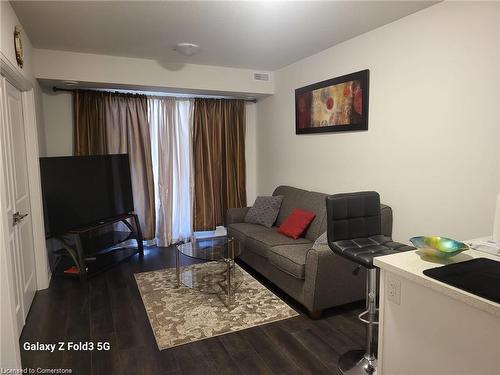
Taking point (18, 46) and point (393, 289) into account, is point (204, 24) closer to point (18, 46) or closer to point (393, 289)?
point (18, 46)

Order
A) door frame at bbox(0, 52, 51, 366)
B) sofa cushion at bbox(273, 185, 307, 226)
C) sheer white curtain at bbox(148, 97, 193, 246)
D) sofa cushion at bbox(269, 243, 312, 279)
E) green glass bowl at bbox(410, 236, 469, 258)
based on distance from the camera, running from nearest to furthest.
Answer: green glass bowl at bbox(410, 236, 469, 258) < sofa cushion at bbox(269, 243, 312, 279) < door frame at bbox(0, 52, 51, 366) < sofa cushion at bbox(273, 185, 307, 226) < sheer white curtain at bbox(148, 97, 193, 246)

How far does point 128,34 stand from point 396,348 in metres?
3.21

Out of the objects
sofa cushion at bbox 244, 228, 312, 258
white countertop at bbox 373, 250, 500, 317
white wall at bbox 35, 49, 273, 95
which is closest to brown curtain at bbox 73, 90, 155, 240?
white wall at bbox 35, 49, 273, 95

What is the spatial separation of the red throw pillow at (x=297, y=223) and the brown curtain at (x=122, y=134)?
1.98 metres

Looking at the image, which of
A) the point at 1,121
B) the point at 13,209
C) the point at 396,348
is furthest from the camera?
the point at 13,209

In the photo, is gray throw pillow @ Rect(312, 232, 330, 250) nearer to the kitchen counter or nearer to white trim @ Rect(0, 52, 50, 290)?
the kitchen counter

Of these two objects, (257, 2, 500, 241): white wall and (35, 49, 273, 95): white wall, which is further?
(35, 49, 273, 95): white wall

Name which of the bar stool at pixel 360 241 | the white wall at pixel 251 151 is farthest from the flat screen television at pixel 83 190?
the bar stool at pixel 360 241

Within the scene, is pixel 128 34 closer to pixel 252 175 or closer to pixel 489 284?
pixel 252 175

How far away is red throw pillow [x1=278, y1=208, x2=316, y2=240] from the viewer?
3594 millimetres

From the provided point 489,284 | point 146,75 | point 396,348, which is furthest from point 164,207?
point 489,284

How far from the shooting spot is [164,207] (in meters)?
4.71

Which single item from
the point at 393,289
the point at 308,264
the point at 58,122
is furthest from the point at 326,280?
the point at 58,122

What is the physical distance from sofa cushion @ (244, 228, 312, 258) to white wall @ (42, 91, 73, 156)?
2630 mm
